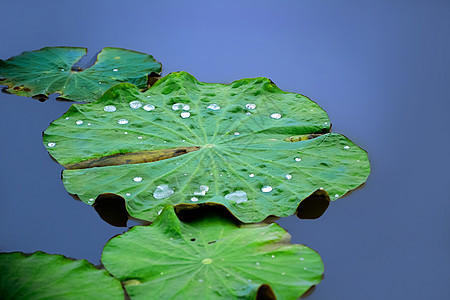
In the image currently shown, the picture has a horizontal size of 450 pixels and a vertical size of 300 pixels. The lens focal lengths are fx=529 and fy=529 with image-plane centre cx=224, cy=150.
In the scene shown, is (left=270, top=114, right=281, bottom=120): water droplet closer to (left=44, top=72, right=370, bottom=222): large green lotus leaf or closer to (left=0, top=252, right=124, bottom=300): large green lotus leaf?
(left=44, top=72, right=370, bottom=222): large green lotus leaf

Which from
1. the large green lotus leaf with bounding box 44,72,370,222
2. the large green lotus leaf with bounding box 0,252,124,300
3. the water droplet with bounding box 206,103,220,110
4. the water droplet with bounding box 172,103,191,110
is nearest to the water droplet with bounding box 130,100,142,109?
the large green lotus leaf with bounding box 44,72,370,222

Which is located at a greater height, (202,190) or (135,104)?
(135,104)

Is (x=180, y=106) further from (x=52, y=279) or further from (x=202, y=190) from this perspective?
(x=52, y=279)

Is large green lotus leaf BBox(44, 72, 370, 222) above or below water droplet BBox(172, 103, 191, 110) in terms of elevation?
below

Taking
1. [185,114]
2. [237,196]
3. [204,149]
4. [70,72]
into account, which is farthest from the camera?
[70,72]

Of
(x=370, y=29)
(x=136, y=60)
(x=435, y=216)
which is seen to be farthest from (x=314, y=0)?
(x=435, y=216)

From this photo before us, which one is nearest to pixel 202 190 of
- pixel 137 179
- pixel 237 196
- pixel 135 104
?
pixel 237 196

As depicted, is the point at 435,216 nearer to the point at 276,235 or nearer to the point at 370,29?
the point at 276,235

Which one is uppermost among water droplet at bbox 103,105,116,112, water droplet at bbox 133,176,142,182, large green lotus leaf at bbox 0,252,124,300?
water droplet at bbox 103,105,116,112
